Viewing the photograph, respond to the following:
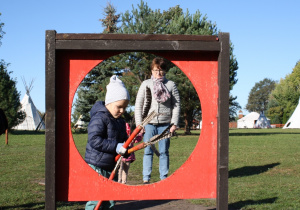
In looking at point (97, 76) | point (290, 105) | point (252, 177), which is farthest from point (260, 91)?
point (252, 177)

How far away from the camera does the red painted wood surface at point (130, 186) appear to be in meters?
3.33

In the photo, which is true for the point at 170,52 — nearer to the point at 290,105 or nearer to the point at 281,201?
the point at 281,201

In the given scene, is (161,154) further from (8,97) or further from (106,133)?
(8,97)

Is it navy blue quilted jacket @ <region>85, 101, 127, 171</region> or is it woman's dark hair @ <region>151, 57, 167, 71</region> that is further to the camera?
woman's dark hair @ <region>151, 57, 167, 71</region>

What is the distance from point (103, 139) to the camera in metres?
3.88

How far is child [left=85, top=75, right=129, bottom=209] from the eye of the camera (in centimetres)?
386

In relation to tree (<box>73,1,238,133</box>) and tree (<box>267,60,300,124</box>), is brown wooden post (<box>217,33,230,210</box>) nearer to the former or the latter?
tree (<box>73,1,238,133</box>)

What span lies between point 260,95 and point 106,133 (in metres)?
112

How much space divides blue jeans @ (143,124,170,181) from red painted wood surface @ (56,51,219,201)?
6.55ft

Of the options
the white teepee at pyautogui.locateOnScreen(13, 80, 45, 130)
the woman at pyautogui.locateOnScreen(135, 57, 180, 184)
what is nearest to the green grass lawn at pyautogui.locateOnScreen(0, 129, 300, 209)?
the woman at pyautogui.locateOnScreen(135, 57, 180, 184)

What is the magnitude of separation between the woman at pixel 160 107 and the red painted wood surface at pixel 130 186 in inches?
75.6

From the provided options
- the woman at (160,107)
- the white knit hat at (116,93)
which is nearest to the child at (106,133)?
the white knit hat at (116,93)

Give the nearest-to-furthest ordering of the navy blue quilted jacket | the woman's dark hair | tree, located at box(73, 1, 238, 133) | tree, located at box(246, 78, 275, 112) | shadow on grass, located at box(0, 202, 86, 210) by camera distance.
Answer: the navy blue quilted jacket < shadow on grass, located at box(0, 202, 86, 210) < the woman's dark hair < tree, located at box(73, 1, 238, 133) < tree, located at box(246, 78, 275, 112)

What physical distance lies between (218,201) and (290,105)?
225 ft
